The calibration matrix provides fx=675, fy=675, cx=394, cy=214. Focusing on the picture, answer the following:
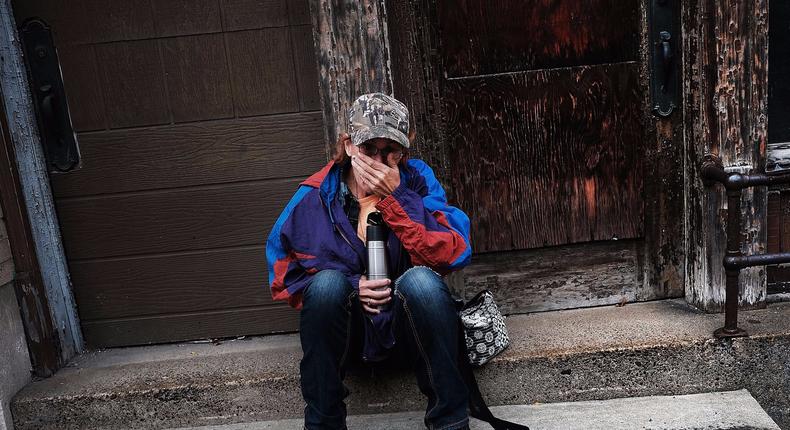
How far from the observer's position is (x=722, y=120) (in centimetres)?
271

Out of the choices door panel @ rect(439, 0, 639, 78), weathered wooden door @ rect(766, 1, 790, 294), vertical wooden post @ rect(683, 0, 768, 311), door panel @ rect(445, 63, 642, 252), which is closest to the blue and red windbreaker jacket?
door panel @ rect(445, 63, 642, 252)

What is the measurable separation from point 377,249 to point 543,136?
1.08m

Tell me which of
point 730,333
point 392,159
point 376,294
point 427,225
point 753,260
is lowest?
point 730,333

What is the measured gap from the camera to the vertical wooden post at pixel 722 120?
2660 millimetres

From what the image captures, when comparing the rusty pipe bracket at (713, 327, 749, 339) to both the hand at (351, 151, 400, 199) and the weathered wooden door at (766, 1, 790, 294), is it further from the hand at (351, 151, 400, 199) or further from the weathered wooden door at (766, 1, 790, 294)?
the hand at (351, 151, 400, 199)

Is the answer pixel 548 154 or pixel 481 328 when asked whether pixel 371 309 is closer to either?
pixel 481 328

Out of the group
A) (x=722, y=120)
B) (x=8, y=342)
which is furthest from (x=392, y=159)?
(x=8, y=342)

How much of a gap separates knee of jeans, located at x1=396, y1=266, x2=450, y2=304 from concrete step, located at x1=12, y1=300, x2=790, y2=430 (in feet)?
1.85

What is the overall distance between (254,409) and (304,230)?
84 centimetres

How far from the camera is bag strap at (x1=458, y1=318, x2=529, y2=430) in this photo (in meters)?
2.38

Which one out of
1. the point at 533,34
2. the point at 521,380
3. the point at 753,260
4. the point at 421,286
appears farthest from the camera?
the point at 533,34

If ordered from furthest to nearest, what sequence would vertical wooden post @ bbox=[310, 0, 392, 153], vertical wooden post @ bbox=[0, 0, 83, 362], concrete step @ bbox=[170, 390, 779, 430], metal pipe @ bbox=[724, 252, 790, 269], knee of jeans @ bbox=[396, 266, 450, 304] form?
vertical wooden post @ bbox=[0, 0, 83, 362], vertical wooden post @ bbox=[310, 0, 392, 153], metal pipe @ bbox=[724, 252, 790, 269], concrete step @ bbox=[170, 390, 779, 430], knee of jeans @ bbox=[396, 266, 450, 304]

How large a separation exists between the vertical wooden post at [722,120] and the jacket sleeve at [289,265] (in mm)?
1515

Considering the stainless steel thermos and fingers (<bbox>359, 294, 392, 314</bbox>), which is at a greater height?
the stainless steel thermos
